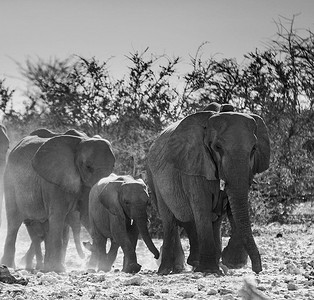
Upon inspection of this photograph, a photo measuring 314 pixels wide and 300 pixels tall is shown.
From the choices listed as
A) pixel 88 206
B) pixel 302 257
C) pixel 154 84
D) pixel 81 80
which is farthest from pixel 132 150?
pixel 302 257

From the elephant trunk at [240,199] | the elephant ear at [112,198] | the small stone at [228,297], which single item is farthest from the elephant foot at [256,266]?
the elephant ear at [112,198]

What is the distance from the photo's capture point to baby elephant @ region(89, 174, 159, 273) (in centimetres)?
1138

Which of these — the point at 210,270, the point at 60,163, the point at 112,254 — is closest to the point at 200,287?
the point at 210,270

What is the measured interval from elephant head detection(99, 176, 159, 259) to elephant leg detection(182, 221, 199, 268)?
1.10m

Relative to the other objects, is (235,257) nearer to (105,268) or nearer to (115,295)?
(105,268)

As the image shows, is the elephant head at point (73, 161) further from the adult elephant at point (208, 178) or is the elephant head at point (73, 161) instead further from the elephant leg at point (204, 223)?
the elephant leg at point (204, 223)

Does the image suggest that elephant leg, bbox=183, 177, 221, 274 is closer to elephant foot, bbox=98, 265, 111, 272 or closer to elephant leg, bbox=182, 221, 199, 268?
elephant leg, bbox=182, 221, 199, 268

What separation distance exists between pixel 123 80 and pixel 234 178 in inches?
612

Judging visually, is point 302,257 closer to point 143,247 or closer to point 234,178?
point 234,178

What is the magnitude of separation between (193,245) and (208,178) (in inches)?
51.8

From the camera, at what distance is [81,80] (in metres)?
25.1

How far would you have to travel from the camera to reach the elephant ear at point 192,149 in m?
9.36

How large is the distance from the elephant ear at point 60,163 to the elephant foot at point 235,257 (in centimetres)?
313

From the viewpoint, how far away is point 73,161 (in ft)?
40.6
